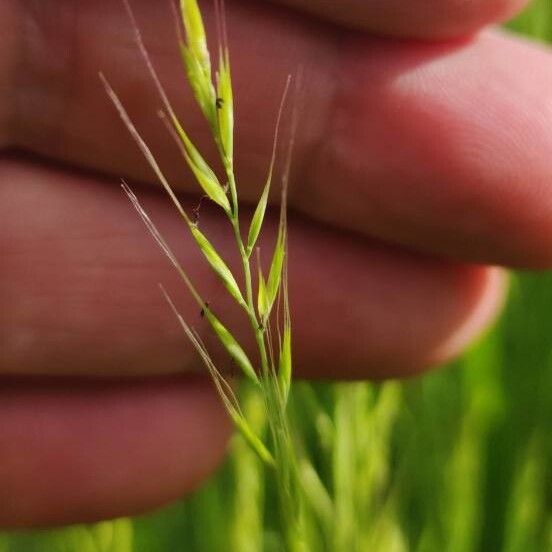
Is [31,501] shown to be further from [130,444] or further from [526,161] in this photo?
[526,161]

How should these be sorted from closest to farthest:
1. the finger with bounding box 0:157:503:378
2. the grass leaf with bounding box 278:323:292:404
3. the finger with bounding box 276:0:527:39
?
the grass leaf with bounding box 278:323:292:404 → the finger with bounding box 276:0:527:39 → the finger with bounding box 0:157:503:378

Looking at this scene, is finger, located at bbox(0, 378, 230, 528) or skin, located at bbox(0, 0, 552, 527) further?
finger, located at bbox(0, 378, 230, 528)

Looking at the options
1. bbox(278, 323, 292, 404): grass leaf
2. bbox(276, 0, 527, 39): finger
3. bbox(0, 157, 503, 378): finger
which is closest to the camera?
bbox(278, 323, 292, 404): grass leaf

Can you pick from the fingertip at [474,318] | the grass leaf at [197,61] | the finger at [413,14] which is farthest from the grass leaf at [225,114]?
the fingertip at [474,318]

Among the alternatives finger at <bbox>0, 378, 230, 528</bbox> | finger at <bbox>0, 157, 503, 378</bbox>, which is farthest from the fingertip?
finger at <bbox>0, 378, 230, 528</bbox>

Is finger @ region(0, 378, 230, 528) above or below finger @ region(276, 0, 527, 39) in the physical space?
below

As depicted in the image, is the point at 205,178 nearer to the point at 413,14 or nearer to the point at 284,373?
the point at 284,373

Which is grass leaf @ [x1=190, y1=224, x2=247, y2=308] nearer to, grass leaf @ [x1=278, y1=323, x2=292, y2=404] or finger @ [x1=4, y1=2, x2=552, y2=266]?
grass leaf @ [x1=278, y1=323, x2=292, y2=404]

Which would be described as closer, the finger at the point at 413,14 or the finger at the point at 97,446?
the finger at the point at 413,14

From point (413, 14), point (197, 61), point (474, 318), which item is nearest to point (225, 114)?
point (197, 61)

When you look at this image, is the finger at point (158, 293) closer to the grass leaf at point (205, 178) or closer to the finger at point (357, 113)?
the finger at point (357, 113)
